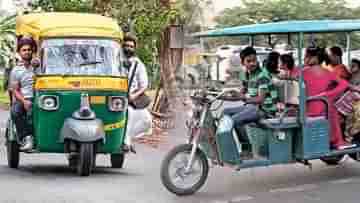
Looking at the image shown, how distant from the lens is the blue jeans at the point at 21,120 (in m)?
10.6

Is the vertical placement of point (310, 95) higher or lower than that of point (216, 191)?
higher

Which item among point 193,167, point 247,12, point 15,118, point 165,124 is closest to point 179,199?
point 193,167

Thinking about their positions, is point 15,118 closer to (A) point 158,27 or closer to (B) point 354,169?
(B) point 354,169

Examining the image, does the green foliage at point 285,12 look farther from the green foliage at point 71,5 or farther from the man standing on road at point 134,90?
the man standing on road at point 134,90

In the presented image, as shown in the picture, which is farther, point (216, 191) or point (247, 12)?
point (247, 12)

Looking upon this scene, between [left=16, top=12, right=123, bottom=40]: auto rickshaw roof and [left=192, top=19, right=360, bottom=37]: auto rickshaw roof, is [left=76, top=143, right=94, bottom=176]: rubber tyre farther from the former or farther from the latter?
[left=192, top=19, right=360, bottom=37]: auto rickshaw roof

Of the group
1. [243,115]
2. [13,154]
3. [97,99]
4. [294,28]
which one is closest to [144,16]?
[13,154]

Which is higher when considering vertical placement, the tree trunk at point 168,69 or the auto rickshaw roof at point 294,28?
the auto rickshaw roof at point 294,28

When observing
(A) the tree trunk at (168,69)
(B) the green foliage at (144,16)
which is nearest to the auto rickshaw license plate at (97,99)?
(B) the green foliage at (144,16)

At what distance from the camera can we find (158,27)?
17047mm

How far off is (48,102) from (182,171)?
2229mm

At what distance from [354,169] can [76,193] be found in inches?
161

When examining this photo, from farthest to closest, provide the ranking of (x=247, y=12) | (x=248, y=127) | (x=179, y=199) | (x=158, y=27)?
1. (x=247, y=12)
2. (x=158, y=27)
3. (x=248, y=127)
4. (x=179, y=199)

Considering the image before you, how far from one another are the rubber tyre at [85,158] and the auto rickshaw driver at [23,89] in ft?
2.74
